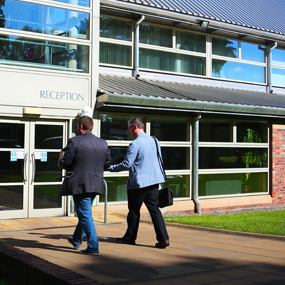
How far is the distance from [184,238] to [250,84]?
29.4ft

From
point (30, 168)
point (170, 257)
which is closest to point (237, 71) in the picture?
point (30, 168)

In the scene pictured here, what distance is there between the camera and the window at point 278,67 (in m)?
15.8

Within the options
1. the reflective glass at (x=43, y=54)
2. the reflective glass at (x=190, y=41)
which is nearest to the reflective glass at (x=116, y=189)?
the reflective glass at (x=43, y=54)

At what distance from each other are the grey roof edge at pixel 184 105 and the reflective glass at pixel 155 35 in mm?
2616

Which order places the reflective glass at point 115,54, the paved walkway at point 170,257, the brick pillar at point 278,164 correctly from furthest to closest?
the brick pillar at point 278,164
the reflective glass at point 115,54
the paved walkway at point 170,257

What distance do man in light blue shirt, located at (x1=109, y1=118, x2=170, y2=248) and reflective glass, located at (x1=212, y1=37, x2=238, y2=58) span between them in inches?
334

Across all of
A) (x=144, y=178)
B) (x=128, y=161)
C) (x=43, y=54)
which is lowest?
(x=144, y=178)

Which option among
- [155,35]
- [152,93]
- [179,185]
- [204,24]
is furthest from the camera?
[204,24]

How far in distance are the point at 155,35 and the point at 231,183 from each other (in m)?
4.78

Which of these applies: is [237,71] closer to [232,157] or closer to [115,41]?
[232,157]

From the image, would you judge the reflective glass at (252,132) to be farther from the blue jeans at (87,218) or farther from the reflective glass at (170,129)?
the blue jeans at (87,218)

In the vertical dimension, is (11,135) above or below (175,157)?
above

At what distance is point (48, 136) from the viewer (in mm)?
9844

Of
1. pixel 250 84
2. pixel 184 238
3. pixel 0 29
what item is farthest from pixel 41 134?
pixel 250 84
